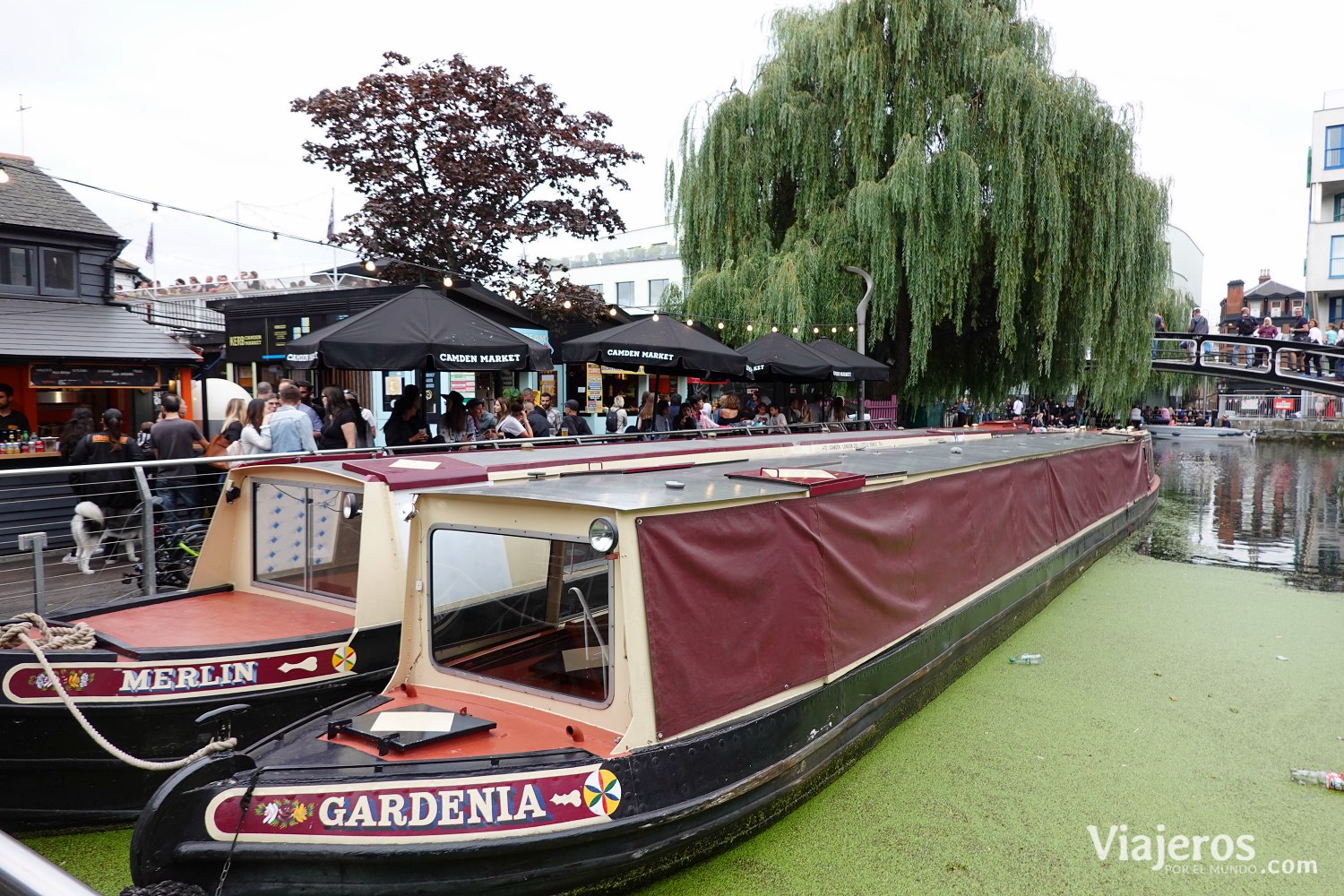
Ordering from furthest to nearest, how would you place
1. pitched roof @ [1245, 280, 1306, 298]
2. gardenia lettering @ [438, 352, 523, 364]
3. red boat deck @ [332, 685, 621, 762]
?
pitched roof @ [1245, 280, 1306, 298] → gardenia lettering @ [438, 352, 523, 364] → red boat deck @ [332, 685, 621, 762]

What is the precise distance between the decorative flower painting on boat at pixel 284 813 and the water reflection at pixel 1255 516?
10.4 m

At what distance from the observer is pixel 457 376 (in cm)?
1920

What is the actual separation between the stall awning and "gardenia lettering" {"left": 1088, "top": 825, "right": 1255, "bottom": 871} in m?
15.2

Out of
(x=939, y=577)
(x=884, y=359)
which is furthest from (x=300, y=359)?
(x=884, y=359)

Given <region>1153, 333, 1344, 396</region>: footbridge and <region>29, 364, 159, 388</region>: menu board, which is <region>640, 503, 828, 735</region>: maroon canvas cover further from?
<region>1153, 333, 1344, 396</region>: footbridge

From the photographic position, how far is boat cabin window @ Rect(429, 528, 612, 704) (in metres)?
3.80

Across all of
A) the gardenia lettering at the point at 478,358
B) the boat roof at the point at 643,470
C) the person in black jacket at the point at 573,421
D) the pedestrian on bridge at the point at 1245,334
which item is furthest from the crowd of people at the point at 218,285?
the pedestrian on bridge at the point at 1245,334

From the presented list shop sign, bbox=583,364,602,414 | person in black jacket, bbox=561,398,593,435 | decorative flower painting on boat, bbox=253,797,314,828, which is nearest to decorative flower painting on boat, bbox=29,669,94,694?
decorative flower painting on boat, bbox=253,797,314,828

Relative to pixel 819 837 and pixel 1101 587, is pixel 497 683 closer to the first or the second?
pixel 819 837

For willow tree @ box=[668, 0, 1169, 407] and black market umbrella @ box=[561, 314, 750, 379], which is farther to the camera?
willow tree @ box=[668, 0, 1169, 407]

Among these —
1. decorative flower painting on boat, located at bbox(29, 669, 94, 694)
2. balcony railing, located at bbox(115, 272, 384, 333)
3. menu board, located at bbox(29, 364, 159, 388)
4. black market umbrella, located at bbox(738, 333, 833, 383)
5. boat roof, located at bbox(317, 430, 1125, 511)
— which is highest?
balcony railing, located at bbox(115, 272, 384, 333)

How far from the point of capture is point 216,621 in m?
4.79

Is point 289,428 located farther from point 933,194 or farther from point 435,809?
point 933,194

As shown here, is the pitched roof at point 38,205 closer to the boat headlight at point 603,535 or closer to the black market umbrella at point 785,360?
the black market umbrella at point 785,360
